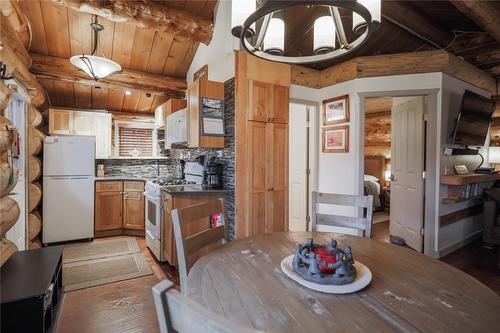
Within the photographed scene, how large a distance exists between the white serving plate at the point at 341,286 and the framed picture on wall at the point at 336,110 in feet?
8.55

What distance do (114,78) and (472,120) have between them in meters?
5.31

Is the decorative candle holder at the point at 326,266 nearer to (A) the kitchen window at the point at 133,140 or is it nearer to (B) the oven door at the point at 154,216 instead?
(B) the oven door at the point at 154,216

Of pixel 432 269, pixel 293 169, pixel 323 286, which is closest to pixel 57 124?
pixel 293 169

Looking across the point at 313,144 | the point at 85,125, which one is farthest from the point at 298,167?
the point at 85,125

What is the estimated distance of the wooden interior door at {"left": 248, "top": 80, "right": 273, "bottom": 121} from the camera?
9.62 ft

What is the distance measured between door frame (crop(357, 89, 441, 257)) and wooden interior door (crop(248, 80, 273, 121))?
1183 mm

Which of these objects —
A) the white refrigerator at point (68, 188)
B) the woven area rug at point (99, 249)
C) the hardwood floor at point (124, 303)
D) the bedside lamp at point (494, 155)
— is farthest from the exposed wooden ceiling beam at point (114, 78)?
the bedside lamp at point (494, 155)

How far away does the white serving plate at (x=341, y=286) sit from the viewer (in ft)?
3.03

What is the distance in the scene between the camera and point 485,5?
234 cm

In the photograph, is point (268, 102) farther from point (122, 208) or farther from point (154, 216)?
point (122, 208)

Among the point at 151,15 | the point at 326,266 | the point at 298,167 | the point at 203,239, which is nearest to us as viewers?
the point at 326,266

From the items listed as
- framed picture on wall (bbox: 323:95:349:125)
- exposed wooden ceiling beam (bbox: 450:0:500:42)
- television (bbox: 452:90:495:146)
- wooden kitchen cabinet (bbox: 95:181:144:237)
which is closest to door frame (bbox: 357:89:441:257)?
framed picture on wall (bbox: 323:95:349:125)

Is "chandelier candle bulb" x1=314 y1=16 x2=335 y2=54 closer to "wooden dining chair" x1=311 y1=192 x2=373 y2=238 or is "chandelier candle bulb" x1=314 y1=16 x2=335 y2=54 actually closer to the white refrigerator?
"wooden dining chair" x1=311 y1=192 x2=373 y2=238

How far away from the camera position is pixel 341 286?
95cm
